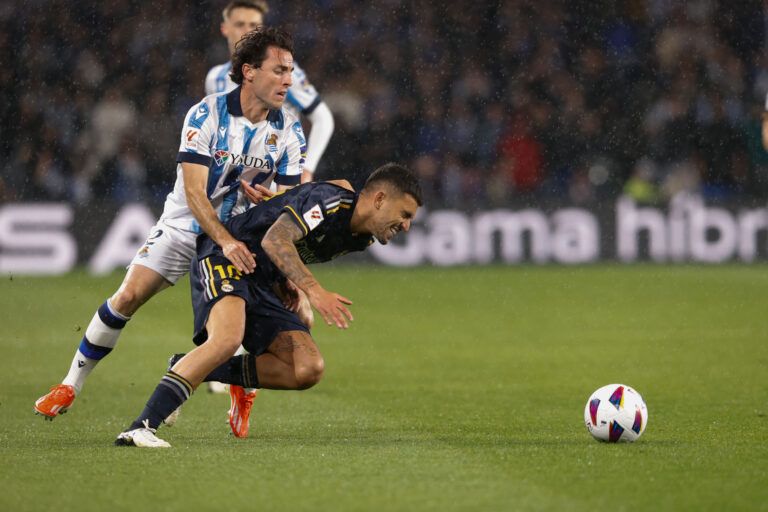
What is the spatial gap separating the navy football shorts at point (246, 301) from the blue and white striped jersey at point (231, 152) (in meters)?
0.49

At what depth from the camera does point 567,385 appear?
761cm

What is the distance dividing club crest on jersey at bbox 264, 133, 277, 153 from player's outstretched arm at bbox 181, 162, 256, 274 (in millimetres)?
400

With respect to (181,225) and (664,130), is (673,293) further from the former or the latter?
(181,225)

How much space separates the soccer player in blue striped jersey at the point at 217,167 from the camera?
5836 millimetres

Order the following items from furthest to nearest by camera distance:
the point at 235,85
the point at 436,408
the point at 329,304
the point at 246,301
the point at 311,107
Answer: the point at 311,107 < the point at 235,85 < the point at 436,408 < the point at 246,301 < the point at 329,304

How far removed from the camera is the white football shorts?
593cm

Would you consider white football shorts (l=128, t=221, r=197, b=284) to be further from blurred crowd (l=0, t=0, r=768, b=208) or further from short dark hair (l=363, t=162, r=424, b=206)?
blurred crowd (l=0, t=0, r=768, b=208)

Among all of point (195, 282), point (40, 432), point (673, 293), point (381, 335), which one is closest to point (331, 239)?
point (195, 282)

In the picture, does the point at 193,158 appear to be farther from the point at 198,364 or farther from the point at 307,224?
the point at 198,364

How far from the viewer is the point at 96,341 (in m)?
5.96

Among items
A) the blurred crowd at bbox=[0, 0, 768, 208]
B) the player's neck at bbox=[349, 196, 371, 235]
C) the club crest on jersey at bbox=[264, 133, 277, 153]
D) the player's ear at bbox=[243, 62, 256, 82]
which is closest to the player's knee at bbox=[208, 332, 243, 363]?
the player's neck at bbox=[349, 196, 371, 235]

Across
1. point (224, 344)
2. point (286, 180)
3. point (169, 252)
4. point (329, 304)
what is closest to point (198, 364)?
point (224, 344)

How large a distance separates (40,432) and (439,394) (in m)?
2.55

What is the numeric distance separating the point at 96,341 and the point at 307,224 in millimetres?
1457
